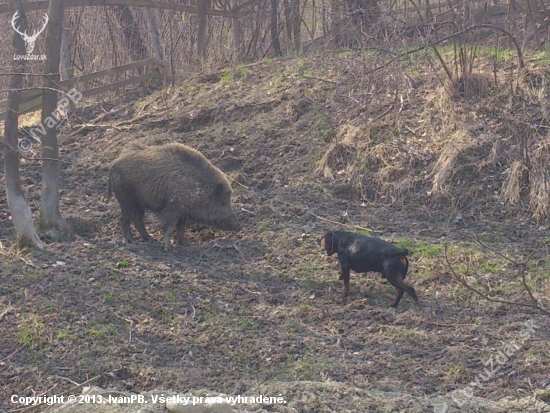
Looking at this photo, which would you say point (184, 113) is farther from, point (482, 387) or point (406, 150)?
point (482, 387)

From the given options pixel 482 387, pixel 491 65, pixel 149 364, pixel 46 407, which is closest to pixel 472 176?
pixel 491 65

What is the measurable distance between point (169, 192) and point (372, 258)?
10.3 feet

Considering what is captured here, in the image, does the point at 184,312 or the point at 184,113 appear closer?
the point at 184,312

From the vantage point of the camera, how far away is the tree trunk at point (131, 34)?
16797 millimetres

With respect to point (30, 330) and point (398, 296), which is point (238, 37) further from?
point (30, 330)

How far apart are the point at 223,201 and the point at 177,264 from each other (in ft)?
4.92

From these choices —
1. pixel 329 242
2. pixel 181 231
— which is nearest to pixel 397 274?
pixel 329 242

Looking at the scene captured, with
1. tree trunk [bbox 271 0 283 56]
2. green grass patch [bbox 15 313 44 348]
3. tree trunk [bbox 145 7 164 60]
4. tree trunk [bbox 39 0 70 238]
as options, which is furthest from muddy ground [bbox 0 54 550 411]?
tree trunk [bbox 271 0 283 56]

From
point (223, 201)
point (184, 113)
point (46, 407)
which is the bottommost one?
point (46, 407)

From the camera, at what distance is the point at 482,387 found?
6.16 m

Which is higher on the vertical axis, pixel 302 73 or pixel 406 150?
pixel 302 73

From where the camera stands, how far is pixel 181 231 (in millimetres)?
9930

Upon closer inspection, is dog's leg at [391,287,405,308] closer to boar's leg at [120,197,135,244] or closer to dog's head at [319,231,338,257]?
dog's head at [319,231,338,257]

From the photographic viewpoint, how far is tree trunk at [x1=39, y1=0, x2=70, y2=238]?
29.0ft
